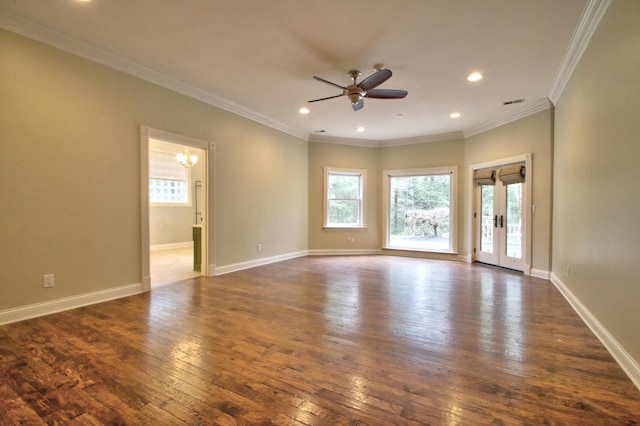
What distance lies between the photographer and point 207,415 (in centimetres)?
163

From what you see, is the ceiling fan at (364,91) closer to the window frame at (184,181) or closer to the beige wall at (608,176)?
the beige wall at (608,176)

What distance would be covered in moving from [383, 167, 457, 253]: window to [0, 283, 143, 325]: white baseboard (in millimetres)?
5628

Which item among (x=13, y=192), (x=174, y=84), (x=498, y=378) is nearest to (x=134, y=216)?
(x=13, y=192)

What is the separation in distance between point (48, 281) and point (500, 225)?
678 cm

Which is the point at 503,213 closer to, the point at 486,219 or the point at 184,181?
the point at 486,219

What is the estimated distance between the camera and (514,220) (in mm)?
5516

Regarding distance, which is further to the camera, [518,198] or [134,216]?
[518,198]

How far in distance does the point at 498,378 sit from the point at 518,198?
4.35 metres

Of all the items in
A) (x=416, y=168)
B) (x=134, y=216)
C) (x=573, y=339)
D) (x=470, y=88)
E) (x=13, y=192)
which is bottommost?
(x=573, y=339)

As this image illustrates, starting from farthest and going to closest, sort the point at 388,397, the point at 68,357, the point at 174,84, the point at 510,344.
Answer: the point at 174,84 < the point at 510,344 < the point at 68,357 < the point at 388,397

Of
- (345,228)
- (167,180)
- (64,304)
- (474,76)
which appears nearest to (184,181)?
(167,180)

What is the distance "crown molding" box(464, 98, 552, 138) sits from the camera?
15.8 ft

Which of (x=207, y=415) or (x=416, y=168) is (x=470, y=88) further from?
(x=207, y=415)

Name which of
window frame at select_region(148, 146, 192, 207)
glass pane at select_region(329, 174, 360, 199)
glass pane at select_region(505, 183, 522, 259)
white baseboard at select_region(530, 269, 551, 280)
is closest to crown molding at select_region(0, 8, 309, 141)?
glass pane at select_region(329, 174, 360, 199)
